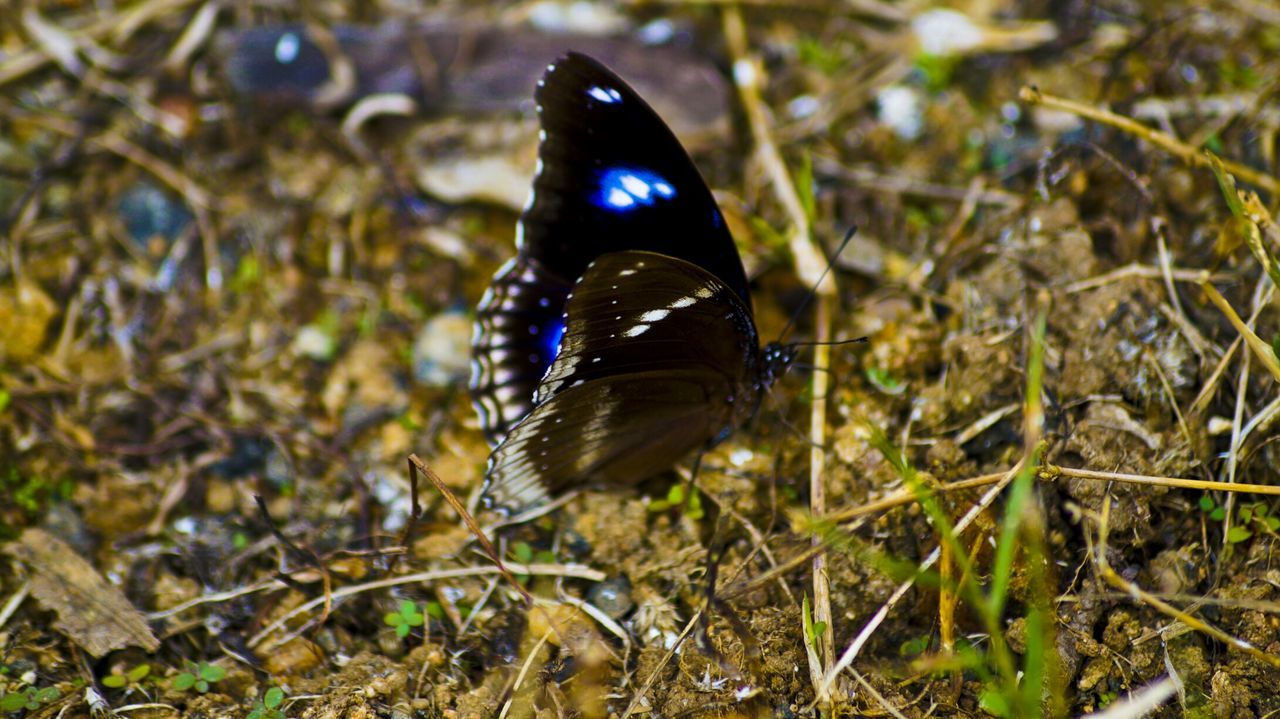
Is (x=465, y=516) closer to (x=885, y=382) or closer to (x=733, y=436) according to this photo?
(x=733, y=436)

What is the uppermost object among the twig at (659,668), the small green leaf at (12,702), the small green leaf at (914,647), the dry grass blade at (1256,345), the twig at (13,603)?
the dry grass blade at (1256,345)

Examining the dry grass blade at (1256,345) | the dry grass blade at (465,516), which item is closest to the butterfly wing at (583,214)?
the dry grass blade at (465,516)

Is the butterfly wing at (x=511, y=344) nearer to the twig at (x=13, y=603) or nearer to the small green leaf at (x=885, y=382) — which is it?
the small green leaf at (x=885, y=382)

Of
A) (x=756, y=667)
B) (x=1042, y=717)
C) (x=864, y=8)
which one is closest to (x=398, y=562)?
(x=756, y=667)

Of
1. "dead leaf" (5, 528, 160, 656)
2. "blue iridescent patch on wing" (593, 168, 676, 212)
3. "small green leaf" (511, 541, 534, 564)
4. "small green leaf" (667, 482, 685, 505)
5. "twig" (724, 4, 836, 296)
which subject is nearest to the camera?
"dead leaf" (5, 528, 160, 656)

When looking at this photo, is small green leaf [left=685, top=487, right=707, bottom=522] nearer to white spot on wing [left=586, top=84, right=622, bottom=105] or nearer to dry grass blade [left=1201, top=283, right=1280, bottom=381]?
white spot on wing [left=586, top=84, right=622, bottom=105]

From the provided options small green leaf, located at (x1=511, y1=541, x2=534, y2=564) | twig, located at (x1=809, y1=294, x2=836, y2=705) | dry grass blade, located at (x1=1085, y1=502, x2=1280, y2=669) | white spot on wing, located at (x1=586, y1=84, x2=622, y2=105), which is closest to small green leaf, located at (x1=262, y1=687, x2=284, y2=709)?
small green leaf, located at (x1=511, y1=541, x2=534, y2=564)

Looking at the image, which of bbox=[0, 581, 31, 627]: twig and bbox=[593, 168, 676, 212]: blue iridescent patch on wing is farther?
bbox=[593, 168, 676, 212]: blue iridescent patch on wing

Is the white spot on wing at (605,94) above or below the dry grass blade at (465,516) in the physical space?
above
